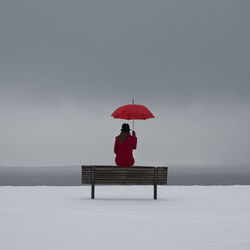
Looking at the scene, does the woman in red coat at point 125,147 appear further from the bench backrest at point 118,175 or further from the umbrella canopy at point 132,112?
the umbrella canopy at point 132,112

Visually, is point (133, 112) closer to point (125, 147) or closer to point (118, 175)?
point (125, 147)

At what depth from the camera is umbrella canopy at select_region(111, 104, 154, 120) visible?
12.4 metres

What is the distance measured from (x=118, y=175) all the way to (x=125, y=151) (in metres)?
0.68

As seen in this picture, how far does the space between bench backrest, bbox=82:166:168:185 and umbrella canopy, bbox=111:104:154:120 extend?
1.49 m

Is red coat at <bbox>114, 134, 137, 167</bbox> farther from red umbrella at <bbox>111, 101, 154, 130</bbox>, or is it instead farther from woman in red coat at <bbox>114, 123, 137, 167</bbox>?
red umbrella at <bbox>111, 101, 154, 130</bbox>
